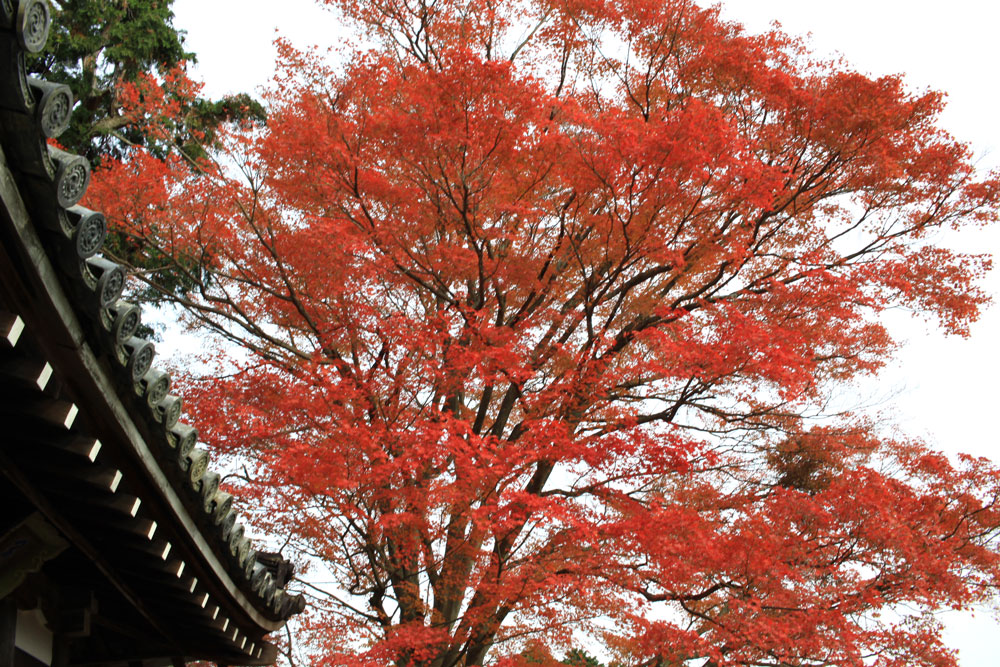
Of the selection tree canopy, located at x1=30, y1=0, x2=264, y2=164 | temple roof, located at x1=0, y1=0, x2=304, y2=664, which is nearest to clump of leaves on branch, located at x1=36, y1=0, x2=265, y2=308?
tree canopy, located at x1=30, y1=0, x2=264, y2=164

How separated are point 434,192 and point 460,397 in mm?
3302

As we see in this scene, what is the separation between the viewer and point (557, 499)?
34.1ft

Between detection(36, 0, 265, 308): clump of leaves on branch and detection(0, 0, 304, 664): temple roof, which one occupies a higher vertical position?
detection(36, 0, 265, 308): clump of leaves on branch

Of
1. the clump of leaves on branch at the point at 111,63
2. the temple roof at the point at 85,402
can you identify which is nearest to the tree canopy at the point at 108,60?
the clump of leaves on branch at the point at 111,63

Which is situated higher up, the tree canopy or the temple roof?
the tree canopy

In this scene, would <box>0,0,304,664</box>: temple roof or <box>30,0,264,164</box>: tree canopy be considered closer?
<box>0,0,304,664</box>: temple roof

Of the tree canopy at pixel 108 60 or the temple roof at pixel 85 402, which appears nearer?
the temple roof at pixel 85 402

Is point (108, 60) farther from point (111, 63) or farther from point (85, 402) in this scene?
point (85, 402)

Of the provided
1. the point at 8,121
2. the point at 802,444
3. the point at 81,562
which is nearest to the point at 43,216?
the point at 8,121

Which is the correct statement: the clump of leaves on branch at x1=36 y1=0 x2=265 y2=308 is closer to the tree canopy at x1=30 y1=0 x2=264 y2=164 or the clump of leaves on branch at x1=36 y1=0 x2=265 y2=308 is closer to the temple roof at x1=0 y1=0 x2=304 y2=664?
the tree canopy at x1=30 y1=0 x2=264 y2=164

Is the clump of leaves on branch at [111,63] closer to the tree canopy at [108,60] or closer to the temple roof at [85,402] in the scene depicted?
the tree canopy at [108,60]

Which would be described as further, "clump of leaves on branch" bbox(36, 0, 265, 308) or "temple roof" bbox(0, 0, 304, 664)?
"clump of leaves on branch" bbox(36, 0, 265, 308)

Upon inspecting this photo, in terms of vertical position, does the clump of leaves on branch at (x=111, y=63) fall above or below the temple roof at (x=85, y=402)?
above

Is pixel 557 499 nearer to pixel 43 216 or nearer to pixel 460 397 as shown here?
pixel 460 397
